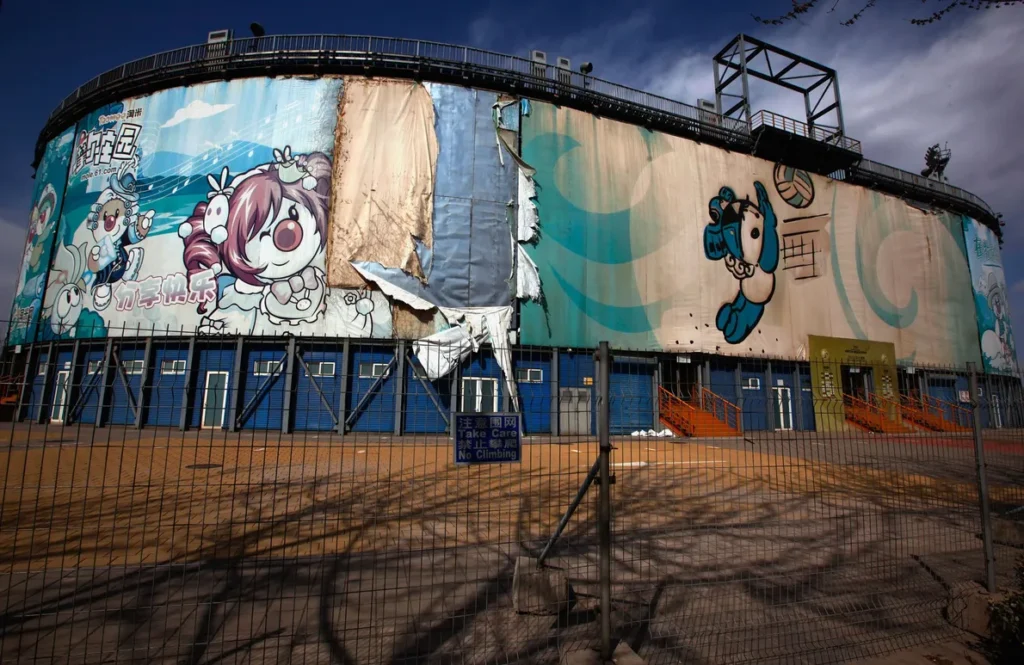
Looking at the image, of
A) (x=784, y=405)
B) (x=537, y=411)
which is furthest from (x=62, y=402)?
(x=784, y=405)

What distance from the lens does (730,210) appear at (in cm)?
2441

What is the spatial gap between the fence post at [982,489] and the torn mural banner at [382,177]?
16431 millimetres

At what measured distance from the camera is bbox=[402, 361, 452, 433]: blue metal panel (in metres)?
4.46

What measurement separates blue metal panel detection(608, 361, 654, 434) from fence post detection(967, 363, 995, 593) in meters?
2.86

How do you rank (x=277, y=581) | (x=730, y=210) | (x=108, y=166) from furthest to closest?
(x=730, y=210) < (x=108, y=166) < (x=277, y=581)

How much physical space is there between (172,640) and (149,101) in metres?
25.7

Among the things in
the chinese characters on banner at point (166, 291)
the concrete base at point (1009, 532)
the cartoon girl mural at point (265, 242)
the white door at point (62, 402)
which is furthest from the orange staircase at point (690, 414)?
the chinese characters on banner at point (166, 291)

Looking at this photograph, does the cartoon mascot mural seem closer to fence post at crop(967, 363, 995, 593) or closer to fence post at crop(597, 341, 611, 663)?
fence post at crop(967, 363, 995, 593)

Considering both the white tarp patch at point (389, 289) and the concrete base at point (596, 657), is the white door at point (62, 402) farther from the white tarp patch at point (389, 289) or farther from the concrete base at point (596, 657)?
the white tarp patch at point (389, 289)

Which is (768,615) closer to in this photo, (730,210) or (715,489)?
(715,489)

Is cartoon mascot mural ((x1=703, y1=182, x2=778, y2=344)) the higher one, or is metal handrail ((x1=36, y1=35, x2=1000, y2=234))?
Result: metal handrail ((x1=36, y1=35, x2=1000, y2=234))

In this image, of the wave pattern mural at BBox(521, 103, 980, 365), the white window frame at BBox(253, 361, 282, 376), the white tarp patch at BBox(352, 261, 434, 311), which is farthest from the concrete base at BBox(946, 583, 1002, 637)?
the white tarp patch at BBox(352, 261, 434, 311)

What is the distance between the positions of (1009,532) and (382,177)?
19155 millimetres

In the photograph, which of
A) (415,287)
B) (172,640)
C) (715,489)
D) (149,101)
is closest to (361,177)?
(415,287)
